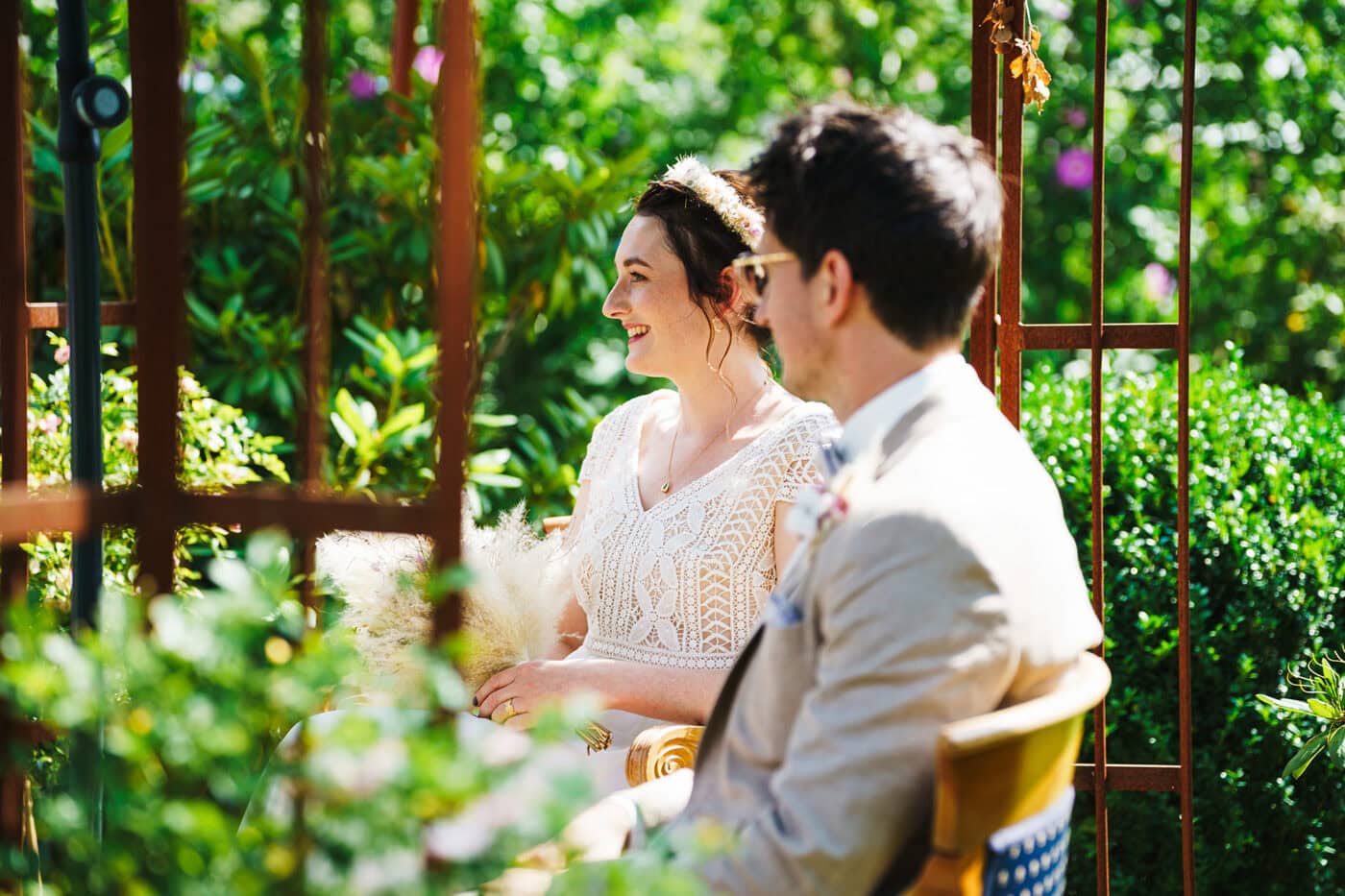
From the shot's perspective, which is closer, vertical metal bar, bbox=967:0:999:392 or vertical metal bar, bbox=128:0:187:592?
vertical metal bar, bbox=128:0:187:592

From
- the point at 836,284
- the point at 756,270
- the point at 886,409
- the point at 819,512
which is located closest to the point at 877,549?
the point at 819,512

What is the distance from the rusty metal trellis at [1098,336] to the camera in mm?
2385

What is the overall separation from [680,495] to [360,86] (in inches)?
111

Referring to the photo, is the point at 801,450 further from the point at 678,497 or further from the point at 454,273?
the point at 454,273

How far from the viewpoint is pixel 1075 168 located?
19.9 ft

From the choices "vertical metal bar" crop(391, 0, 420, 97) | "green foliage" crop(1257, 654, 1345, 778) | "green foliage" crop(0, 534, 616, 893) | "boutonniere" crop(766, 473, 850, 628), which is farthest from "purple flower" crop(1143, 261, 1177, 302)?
"green foliage" crop(0, 534, 616, 893)

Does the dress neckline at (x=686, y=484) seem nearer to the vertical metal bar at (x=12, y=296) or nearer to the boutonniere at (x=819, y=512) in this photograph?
the boutonniere at (x=819, y=512)

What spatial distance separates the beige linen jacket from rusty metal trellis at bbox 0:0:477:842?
1.30 ft

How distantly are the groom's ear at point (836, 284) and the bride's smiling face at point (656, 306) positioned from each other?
0.99 m

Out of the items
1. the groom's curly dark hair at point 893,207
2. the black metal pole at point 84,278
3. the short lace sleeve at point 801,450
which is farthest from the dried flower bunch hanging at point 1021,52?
the black metal pole at point 84,278

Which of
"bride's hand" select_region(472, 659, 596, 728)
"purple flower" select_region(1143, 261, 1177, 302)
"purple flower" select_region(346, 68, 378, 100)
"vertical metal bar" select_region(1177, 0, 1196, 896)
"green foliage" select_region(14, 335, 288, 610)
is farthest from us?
"purple flower" select_region(1143, 261, 1177, 302)

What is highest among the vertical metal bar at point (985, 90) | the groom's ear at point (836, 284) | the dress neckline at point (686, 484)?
the vertical metal bar at point (985, 90)

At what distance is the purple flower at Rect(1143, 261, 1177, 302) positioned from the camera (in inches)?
234

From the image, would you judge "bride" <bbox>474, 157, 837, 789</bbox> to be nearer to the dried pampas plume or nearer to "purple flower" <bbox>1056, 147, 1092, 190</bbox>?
the dried pampas plume
